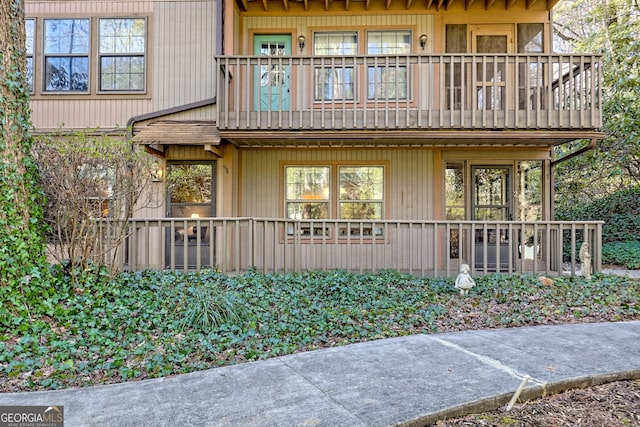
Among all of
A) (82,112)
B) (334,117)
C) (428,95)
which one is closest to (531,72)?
(428,95)

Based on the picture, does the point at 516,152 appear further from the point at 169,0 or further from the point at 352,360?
the point at 169,0

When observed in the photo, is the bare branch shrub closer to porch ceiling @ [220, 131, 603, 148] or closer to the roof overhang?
the roof overhang

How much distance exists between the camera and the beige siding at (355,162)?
8680 millimetres

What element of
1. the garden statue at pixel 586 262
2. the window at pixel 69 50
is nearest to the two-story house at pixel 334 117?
the window at pixel 69 50

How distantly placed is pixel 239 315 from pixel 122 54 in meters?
6.52

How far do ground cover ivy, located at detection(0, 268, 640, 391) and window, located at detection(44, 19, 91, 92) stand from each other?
4.87 metres

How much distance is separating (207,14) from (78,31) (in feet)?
8.60

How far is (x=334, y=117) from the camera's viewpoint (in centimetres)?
720

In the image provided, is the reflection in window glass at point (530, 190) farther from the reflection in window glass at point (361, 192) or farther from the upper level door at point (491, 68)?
the reflection in window glass at point (361, 192)

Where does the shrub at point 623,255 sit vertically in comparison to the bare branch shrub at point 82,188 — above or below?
below

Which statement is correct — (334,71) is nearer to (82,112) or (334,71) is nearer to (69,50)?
(82,112)

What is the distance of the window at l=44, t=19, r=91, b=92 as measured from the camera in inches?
323

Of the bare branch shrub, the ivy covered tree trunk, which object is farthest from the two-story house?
the ivy covered tree trunk

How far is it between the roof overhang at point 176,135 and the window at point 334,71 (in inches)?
83.6
